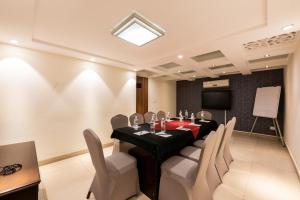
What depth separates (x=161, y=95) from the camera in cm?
734

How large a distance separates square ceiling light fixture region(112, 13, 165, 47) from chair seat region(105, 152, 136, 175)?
204 centimetres

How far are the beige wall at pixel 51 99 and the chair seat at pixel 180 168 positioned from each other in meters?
2.68

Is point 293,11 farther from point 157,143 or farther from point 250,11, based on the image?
point 157,143

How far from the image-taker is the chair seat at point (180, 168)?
1731 mm

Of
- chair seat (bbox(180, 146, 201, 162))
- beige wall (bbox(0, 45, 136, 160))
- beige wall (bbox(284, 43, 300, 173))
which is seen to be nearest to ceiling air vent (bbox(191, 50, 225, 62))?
beige wall (bbox(284, 43, 300, 173))

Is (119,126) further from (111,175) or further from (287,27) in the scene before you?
(287,27)

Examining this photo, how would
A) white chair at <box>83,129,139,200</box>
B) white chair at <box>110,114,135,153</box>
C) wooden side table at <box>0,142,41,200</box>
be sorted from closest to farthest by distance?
wooden side table at <box>0,142,41,200</box>, white chair at <box>83,129,139,200</box>, white chair at <box>110,114,135,153</box>

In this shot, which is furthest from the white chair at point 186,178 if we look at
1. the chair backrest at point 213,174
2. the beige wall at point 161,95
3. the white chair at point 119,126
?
the beige wall at point 161,95

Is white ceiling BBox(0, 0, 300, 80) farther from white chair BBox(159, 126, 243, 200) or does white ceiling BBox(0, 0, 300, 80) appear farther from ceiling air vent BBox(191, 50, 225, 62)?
white chair BBox(159, 126, 243, 200)

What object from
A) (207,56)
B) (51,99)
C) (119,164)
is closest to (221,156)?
(119,164)

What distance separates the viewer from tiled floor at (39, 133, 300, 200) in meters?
2.11

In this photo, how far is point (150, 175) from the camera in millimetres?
2078

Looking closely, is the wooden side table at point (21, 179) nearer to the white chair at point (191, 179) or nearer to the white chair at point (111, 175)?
the white chair at point (111, 175)

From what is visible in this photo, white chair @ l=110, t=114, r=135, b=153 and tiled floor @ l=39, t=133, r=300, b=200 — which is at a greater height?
white chair @ l=110, t=114, r=135, b=153
